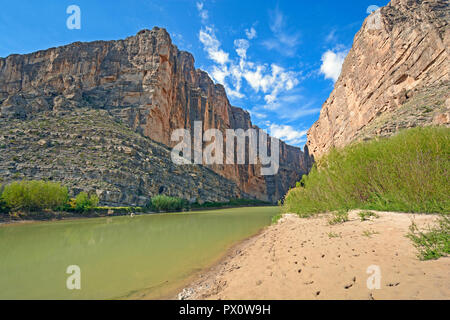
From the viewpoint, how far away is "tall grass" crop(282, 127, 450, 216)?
6074 millimetres

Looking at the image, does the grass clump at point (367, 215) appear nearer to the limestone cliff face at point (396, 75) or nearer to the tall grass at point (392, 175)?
the tall grass at point (392, 175)

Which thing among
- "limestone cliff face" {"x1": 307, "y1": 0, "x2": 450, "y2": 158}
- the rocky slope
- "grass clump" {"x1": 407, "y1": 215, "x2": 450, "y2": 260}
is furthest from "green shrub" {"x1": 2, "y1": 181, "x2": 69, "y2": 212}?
"limestone cliff face" {"x1": 307, "y1": 0, "x2": 450, "y2": 158}

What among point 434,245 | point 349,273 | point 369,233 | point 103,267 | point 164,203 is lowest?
point 164,203

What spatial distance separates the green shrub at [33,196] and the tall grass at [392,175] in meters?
29.8

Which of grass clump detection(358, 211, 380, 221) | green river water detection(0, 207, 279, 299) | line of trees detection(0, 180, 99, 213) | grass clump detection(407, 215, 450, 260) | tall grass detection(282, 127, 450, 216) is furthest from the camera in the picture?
line of trees detection(0, 180, 99, 213)

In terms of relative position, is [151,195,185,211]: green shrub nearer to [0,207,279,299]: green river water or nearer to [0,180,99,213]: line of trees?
[0,180,99,213]: line of trees

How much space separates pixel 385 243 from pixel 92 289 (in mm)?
6721

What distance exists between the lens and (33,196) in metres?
23.6

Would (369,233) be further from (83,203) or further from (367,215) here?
(83,203)

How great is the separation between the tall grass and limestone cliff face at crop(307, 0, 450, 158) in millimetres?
10373

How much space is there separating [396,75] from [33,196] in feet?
170

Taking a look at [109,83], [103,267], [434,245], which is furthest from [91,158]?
[434,245]

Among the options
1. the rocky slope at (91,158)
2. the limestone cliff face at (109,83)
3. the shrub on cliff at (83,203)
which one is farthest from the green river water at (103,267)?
the limestone cliff face at (109,83)
